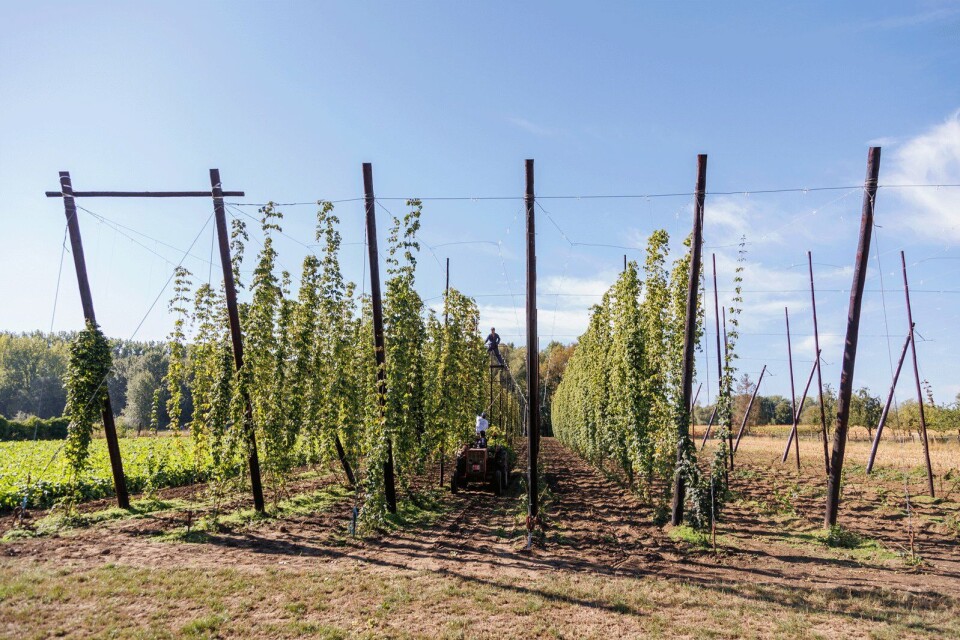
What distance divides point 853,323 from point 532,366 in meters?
6.29

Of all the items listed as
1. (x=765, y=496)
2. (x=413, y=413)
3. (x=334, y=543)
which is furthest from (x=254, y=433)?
(x=765, y=496)

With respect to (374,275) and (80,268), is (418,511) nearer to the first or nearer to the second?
(374,275)

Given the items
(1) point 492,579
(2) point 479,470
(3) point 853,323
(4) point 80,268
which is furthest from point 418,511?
(3) point 853,323

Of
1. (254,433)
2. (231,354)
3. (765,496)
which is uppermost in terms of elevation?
(231,354)

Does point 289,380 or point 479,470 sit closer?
point 289,380

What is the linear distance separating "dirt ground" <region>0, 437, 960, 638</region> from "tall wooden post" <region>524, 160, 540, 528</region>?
94cm

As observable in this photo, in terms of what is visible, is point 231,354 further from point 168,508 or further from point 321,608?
point 321,608

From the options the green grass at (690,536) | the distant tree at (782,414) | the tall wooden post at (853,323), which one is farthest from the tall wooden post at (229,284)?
the distant tree at (782,414)

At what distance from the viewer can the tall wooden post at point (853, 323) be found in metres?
10.1

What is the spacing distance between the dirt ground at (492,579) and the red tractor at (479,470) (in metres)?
2.98

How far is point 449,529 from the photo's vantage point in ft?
36.7

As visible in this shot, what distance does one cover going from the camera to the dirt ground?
19.4 feet

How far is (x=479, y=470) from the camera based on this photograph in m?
15.6

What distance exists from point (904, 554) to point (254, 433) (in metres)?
12.3
